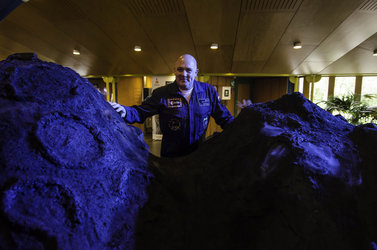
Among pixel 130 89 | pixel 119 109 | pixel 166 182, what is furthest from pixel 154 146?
pixel 166 182

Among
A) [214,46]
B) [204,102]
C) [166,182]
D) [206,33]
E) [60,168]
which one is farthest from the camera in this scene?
[214,46]

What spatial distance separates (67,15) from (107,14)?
2.18 feet

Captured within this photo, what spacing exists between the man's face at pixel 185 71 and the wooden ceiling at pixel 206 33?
1744mm

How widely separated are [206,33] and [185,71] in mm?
2225

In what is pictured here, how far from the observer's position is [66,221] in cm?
63

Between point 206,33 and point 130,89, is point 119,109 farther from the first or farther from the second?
point 130,89

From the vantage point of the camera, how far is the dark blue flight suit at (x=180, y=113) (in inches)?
67.0

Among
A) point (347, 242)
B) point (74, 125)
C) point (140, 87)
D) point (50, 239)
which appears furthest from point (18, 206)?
point (140, 87)

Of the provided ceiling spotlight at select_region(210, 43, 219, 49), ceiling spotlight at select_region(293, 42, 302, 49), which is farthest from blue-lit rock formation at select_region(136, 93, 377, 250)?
ceiling spotlight at select_region(293, 42, 302, 49)

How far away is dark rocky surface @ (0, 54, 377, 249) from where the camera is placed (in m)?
0.64

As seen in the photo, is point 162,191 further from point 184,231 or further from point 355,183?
point 355,183

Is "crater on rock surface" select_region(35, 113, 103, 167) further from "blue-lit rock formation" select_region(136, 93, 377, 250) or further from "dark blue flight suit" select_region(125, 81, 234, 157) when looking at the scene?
"dark blue flight suit" select_region(125, 81, 234, 157)

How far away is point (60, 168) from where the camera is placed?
70 cm

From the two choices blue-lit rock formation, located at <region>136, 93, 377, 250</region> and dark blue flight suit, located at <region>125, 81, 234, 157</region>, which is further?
dark blue flight suit, located at <region>125, 81, 234, 157</region>
